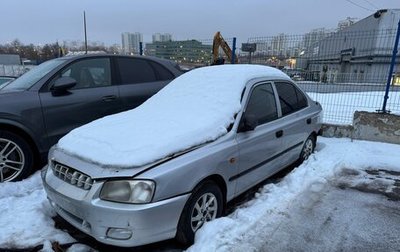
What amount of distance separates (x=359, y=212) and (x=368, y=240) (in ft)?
2.24

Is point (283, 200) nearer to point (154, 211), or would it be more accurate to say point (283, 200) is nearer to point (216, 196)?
point (216, 196)

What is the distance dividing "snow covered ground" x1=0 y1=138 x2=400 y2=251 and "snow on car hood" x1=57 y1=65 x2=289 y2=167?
0.87m

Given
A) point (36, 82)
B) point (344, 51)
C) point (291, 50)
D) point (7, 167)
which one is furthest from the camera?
point (344, 51)

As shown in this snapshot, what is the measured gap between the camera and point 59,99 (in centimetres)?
478

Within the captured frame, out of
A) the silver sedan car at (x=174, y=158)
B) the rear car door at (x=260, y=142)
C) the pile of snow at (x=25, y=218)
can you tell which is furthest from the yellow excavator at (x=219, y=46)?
the pile of snow at (x=25, y=218)

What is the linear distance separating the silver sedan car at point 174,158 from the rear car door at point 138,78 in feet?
3.58

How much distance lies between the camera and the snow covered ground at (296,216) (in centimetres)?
316

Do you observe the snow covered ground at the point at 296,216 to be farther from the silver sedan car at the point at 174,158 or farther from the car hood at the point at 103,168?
the car hood at the point at 103,168

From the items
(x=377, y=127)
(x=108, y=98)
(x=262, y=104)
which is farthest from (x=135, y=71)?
(x=377, y=127)

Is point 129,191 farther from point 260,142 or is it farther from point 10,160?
point 10,160

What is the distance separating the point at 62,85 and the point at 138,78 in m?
1.41

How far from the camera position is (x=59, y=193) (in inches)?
118

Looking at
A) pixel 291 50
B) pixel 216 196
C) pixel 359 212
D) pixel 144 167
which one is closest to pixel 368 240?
pixel 359 212

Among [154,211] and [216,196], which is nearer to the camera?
[154,211]
